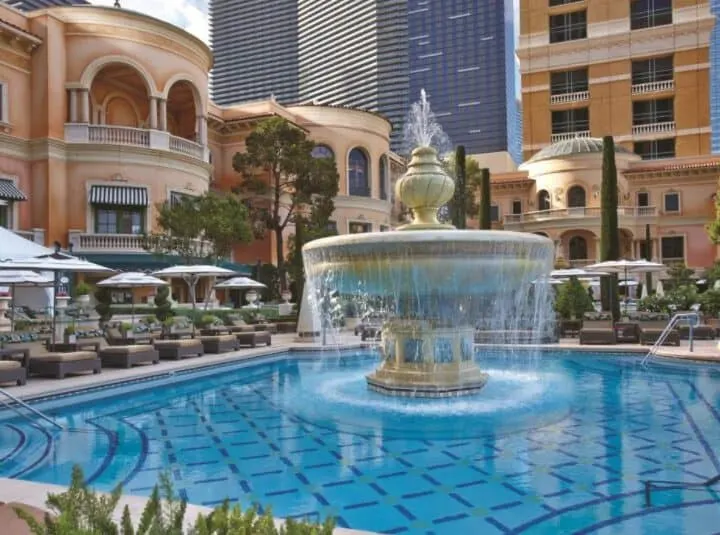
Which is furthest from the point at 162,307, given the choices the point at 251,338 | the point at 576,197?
the point at 576,197

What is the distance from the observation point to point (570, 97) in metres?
45.9

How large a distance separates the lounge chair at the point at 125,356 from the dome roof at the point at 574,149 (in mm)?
32154

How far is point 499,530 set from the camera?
15.3ft

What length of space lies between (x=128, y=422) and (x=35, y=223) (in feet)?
64.4

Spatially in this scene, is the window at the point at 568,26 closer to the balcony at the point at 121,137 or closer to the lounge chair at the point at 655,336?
the balcony at the point at 121,137

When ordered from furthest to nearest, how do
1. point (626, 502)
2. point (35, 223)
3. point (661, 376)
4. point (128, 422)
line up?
point (35, 223)
point (661, 376)
point (128, 422)
point (626, 502)

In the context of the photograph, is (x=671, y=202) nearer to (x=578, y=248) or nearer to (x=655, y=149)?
(x=578, y=248)

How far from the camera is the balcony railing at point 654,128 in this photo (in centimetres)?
4341

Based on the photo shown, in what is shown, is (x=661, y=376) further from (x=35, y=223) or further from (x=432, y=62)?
(x=432, y=62)

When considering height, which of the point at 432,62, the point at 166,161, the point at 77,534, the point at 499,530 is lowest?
the point at 499,530

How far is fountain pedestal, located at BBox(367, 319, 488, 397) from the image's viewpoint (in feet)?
31.6

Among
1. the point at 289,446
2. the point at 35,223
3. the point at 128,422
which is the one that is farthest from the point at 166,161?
the point at 289,446

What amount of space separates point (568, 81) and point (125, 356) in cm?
4130

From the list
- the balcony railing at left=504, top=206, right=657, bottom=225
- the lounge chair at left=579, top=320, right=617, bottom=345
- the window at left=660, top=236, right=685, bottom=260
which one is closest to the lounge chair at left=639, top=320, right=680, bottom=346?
the lounge chair at left=579, top=320, right=617, bottom=345
